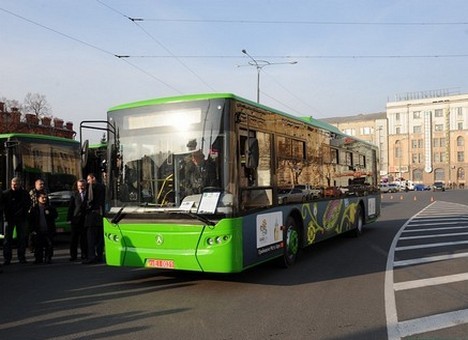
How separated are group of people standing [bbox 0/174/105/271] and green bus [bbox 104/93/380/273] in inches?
96.1

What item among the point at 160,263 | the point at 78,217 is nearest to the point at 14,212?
the point at 78,217

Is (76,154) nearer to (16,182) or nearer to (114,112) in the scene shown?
(16,182)

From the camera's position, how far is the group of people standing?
10.0m

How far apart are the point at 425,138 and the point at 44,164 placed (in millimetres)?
100391

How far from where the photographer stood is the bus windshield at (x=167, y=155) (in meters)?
7.10

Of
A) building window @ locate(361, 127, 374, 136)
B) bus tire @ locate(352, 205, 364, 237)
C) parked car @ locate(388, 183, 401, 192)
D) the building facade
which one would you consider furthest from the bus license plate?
building window @ locate(361, 127, 374, 136)

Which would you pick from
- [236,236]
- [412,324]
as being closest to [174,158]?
[236,236]

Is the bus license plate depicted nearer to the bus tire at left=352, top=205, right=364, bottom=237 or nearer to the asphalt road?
the asphalt road

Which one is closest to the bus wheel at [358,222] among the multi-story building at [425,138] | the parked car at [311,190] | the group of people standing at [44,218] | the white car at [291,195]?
the parked car at [311,190]

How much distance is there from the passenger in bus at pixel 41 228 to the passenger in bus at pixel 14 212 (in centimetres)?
18

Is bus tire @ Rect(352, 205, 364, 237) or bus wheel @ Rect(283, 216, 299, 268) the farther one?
bus tire @ Rect(352, 205, 364, 237)

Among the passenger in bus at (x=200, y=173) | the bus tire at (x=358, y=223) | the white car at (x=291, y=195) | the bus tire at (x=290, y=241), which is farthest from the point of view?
the bus tire at (x=358, y=223)

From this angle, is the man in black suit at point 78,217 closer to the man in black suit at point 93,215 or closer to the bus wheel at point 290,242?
the man in black suit at point 93,215

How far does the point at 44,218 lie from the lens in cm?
1030
